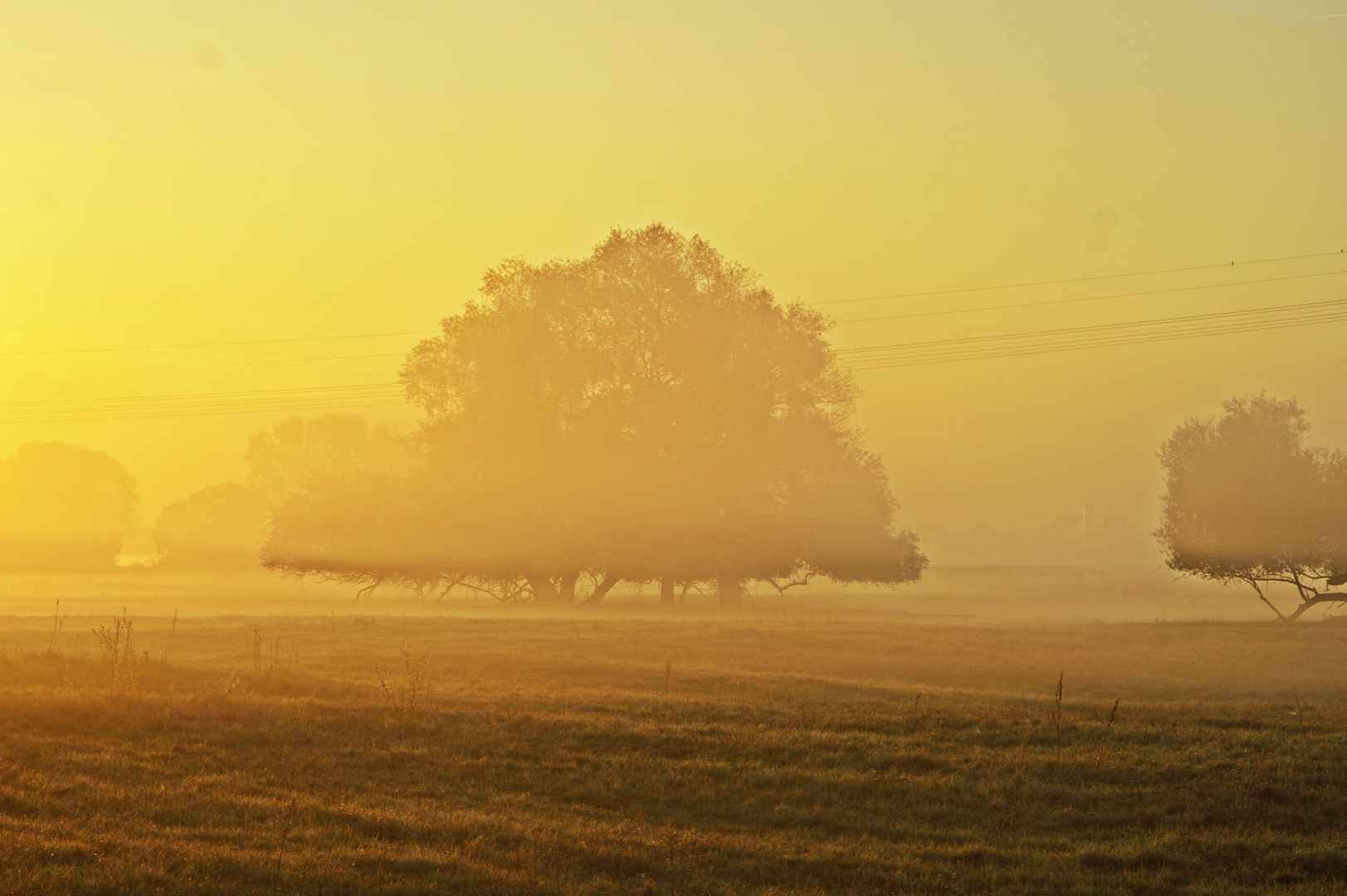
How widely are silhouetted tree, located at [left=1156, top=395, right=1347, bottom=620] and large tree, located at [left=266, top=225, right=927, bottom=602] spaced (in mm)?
17020

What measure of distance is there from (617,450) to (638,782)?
3641 centimetres

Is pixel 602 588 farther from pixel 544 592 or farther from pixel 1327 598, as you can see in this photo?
pixel 1327 598

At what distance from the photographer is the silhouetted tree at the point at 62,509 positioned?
107 meters

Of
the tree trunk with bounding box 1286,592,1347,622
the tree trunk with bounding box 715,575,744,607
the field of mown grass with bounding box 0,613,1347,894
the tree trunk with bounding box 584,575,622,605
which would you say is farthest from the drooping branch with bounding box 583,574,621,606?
the tree trunk with bounding box 1286,592,1347,622

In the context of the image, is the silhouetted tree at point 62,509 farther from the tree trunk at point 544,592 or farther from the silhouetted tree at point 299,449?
the tree trunk at point 544,592

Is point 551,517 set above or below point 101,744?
above

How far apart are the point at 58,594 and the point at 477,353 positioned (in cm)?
3956

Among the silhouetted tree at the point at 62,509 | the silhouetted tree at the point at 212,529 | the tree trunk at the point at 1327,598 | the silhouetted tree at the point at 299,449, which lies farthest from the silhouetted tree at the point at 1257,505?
the silhouetted tree at the point at 62,509

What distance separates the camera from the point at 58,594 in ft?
233

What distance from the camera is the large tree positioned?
51000mm

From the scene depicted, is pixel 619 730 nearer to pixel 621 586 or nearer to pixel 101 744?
pixel 101 744

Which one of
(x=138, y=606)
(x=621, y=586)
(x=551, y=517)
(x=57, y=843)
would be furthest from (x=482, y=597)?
(x=57, y=843)

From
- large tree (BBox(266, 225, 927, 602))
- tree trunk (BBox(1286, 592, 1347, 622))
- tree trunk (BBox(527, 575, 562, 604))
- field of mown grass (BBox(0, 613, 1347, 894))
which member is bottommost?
field of mown grass (BBox(0, 613, 1347, 894))

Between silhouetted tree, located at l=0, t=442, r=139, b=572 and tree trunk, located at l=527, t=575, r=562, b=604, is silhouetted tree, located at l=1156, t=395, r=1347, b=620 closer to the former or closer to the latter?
tree trunk, located at l=527, t=575, r=562, b=604
